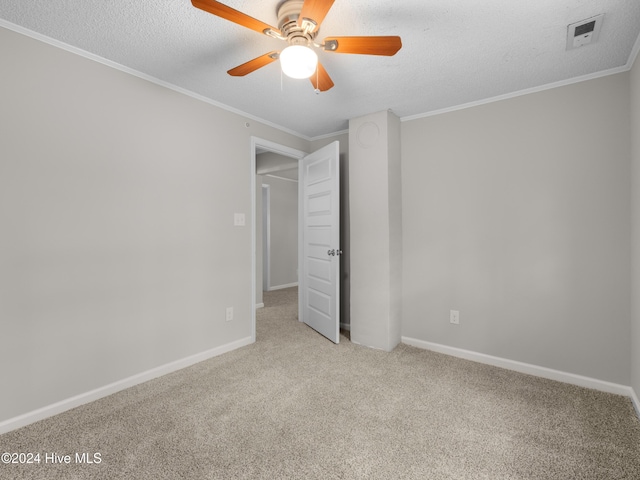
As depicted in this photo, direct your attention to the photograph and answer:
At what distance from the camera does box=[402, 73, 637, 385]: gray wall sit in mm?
2271

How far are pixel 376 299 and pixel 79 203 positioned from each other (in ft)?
8.28

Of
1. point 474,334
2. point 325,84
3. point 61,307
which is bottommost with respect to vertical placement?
point 474,334

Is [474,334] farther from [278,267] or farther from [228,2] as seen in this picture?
[278,267]

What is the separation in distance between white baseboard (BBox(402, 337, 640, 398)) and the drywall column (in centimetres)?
36

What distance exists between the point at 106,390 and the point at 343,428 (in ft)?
5.46


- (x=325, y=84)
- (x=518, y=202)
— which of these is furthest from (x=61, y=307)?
(x=518, y=202)

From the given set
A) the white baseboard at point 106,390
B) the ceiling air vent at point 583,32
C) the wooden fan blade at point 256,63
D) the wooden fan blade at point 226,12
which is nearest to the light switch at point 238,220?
the white baseboard at point 106,390

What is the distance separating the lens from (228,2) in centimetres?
159

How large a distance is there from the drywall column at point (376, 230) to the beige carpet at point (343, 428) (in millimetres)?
550

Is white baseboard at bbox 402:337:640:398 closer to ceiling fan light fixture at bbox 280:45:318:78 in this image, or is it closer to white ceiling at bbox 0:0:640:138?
white ceiling at bbox 0:0:640:138

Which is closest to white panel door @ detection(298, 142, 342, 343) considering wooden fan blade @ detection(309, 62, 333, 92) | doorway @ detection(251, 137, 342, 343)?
doorway @ detection(251, 137, 342, 343)

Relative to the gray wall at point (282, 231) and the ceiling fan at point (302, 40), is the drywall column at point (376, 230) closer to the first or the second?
the ceiling fan at point (302, 40)

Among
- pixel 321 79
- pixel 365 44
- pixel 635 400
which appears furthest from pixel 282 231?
pixel 635 400

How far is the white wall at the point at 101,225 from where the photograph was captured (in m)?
1.85
